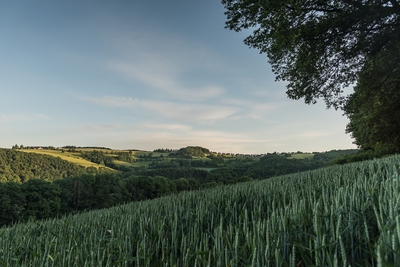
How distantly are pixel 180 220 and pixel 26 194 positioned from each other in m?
54.8

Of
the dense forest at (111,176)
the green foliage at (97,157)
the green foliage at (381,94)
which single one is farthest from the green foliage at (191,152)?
the green foliage at (381,94)

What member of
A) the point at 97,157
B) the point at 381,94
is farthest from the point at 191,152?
the point at 381,94

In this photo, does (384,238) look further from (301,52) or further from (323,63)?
(323,63)

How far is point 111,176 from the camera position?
196 feet

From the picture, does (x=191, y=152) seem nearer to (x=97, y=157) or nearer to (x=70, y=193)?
(x=97, y=157)

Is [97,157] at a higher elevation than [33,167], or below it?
higher

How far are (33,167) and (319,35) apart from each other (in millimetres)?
106678

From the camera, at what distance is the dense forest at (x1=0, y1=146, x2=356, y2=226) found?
45469 mm

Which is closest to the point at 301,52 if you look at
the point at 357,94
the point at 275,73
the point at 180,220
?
the point at 275,73

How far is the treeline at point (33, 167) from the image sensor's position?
283 feet

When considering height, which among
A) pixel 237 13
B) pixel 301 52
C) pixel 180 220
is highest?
pixel 237 13

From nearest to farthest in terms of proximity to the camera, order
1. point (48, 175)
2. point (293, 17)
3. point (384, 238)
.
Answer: point (384, 238), point (293, 17), point (48, 175)

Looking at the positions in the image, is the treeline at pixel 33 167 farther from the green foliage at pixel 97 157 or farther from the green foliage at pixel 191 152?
the green foliage at pixel 191 152

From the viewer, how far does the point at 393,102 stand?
716 inches
